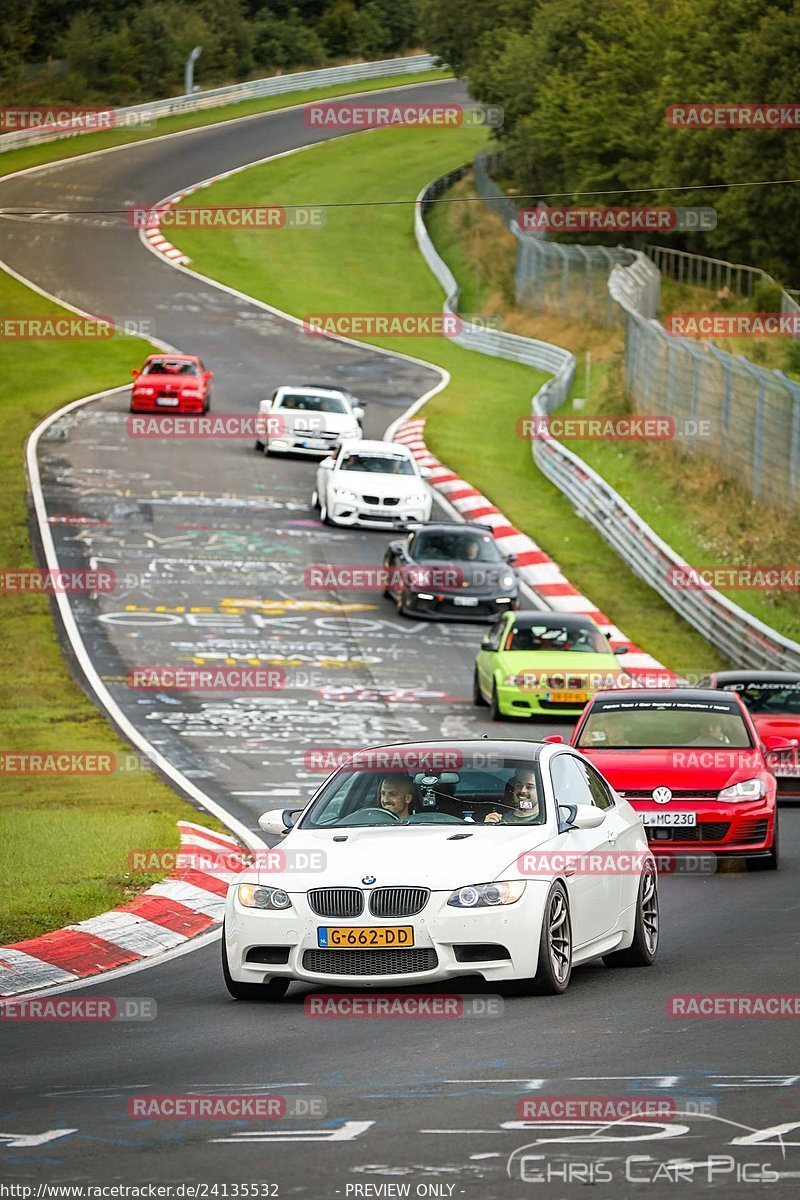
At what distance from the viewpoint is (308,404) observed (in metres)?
45.0

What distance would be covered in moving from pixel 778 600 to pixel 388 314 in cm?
3603

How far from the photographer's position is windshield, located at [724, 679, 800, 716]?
23.1 m

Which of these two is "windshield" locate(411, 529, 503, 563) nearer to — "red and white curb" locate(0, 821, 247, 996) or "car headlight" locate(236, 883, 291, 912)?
"red and white curb" locate(0, 821, 247, 996)

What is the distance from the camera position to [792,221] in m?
57.4

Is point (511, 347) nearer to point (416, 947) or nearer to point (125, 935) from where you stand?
point (125, 935)

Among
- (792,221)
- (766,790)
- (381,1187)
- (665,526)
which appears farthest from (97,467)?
(381,1187)

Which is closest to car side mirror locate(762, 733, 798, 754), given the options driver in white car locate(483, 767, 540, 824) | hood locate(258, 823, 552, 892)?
driver in white car locate(483, 767, 540, 824)

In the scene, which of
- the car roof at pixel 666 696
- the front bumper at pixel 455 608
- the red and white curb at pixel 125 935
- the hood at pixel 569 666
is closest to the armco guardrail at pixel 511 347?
the front bumper at pixel 455 608

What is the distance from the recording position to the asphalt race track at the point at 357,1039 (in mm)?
7363

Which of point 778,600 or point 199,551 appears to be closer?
point 778,600

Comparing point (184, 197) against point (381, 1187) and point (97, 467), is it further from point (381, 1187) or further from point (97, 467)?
point (381, 1187)

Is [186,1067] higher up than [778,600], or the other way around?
[186,1067]

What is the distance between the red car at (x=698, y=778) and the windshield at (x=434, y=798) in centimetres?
483

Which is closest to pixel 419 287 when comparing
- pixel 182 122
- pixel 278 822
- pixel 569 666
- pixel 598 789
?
pixel 182 122
